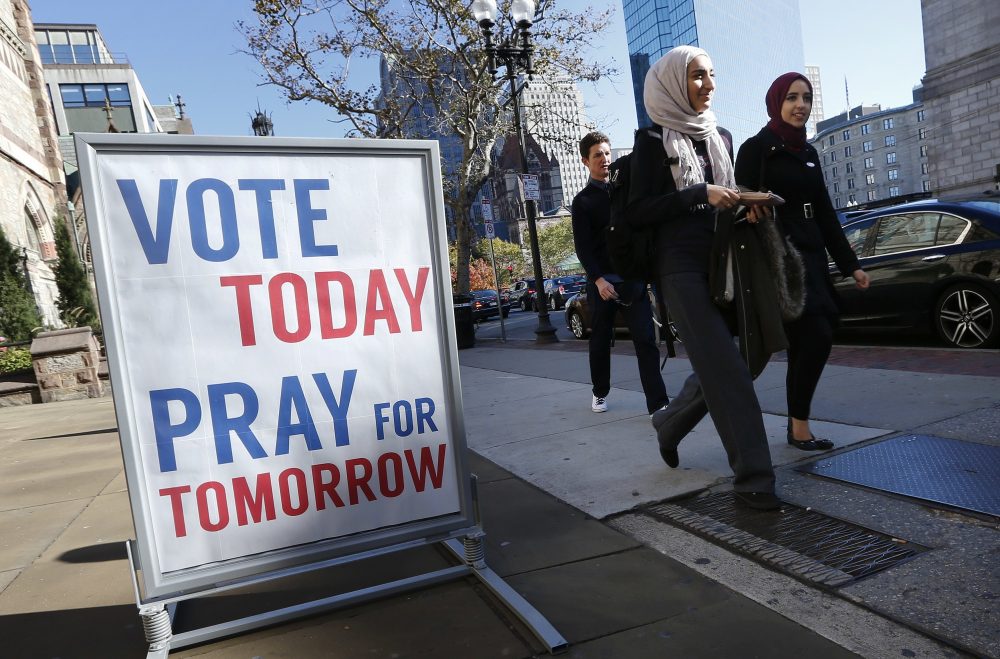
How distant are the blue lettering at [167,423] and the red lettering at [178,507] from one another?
2.6 inches

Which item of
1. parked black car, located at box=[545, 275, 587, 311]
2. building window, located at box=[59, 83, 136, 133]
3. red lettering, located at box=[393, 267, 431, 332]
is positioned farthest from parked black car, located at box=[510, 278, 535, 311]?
building window, located at box=[59, 83, 136, 133]

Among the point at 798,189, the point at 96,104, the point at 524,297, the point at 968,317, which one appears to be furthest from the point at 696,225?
the point at 96,104

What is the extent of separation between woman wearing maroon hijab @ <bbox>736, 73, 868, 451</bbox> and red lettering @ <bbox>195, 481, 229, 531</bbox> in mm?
2753

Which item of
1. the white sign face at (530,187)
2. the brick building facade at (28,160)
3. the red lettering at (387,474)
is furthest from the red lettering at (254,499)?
the brick building facade at (28,160)

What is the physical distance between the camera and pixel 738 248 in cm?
303

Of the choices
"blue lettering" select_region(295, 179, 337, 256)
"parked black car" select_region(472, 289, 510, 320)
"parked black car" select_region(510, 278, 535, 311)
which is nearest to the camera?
"blue lettering" select_region(295, 179, 337, 256)

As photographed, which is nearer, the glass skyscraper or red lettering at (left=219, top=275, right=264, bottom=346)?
red lettering at (left=219, top=275, right=264, bottom=346)

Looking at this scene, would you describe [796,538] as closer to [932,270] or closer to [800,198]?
[800,198]

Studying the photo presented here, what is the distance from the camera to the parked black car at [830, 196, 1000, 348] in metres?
6.44

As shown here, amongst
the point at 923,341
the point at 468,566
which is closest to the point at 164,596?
the point at 468,566

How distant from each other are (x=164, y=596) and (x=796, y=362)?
3.08 m

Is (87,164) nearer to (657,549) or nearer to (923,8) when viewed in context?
(657,549)

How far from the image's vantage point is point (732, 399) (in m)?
2.91

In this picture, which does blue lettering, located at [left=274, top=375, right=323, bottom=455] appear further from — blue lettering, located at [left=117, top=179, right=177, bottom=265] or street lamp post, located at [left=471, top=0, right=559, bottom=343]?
street lamp post, located at [left=471, top=0, right=559, bottom=343]
